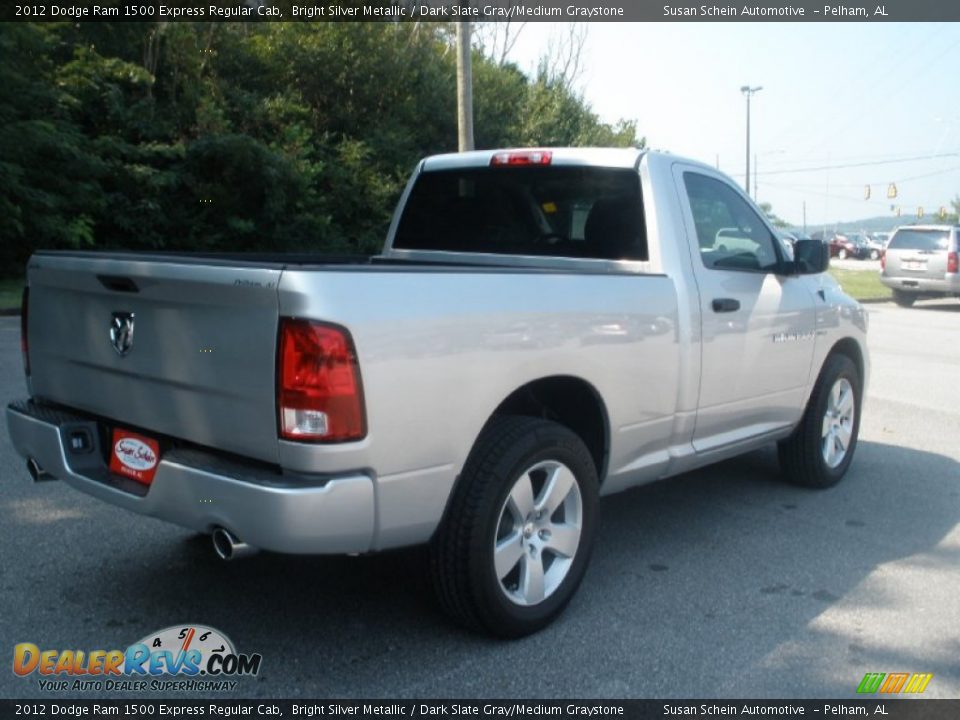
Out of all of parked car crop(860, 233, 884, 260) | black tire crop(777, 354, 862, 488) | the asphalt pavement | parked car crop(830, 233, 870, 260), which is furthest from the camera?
parked car crop(830, 233, 870, 260)

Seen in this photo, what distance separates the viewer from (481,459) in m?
3.53

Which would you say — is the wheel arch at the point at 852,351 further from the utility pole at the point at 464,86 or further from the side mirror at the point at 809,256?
the utility pole at the point at 464,86

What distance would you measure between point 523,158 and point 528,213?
0.28 m

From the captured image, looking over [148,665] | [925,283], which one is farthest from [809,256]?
[925,283]

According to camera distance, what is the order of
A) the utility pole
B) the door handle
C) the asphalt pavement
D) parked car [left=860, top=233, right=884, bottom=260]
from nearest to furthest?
1. the asphalt pavement
2. the door handle
3. the utility pole
4. parked car [left=860, top=233, right=884, bottom=260]

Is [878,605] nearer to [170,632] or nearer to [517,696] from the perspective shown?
[517,696]

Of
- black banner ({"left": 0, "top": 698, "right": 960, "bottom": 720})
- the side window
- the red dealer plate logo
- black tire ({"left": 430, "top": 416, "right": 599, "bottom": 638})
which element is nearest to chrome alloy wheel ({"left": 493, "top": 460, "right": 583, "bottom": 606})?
black tire ({"left": 430, "top": 416, "right": 599, "bottom": 638})

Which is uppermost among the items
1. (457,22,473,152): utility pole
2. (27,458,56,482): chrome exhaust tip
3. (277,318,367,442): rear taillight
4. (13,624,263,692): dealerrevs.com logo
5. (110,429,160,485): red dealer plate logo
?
(457,22,473,152): utility pole

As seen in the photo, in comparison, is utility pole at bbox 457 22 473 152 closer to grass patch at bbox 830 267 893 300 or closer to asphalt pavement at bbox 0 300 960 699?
grass patch at bbox 830 267 893 300

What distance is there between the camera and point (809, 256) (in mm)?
5402

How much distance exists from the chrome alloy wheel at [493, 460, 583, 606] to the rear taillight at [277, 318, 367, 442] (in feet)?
2.65

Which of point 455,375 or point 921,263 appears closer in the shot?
point 455,375

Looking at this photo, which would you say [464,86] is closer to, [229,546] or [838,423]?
[838,423]

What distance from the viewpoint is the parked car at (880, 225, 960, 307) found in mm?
20438
